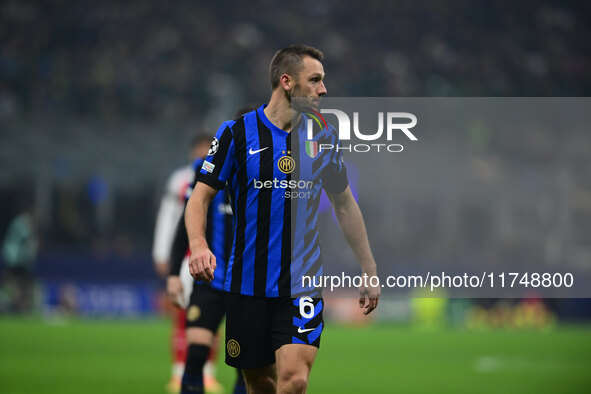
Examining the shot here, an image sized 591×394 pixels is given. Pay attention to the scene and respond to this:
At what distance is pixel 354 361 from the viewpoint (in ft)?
41.2

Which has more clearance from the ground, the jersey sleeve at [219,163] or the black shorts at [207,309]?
the jersey sleeve at [219,163]

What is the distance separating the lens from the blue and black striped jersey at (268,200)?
479cm

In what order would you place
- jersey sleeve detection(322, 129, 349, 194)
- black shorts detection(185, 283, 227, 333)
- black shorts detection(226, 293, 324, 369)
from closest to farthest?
black shorts detection(226, 293, 324, 369), jersey sleeve detection(322, 129, 349, 194), black shorts detection(185, 283, 227, 333)

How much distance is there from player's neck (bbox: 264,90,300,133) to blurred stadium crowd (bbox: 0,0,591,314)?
52.1 feet

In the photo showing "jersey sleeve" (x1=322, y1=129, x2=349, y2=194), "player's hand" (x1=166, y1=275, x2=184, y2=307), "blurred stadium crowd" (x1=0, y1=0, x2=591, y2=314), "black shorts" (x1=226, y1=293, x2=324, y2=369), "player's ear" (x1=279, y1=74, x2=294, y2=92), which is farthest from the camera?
"blurred stadium crowd" (x1=0, y1=0, x2=591, y2=314)

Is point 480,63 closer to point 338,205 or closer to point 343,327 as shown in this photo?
point 343,327

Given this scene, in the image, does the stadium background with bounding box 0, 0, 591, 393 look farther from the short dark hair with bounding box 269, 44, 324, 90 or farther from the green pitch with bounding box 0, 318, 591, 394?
the short dark hair with bounding box 269, 44, 324, 90

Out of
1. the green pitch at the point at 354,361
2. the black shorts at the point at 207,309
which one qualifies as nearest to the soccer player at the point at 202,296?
the black shorts at the point at 207,309

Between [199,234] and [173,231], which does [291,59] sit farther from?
[173,231]

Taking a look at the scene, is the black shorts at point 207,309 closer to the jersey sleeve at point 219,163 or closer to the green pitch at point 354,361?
the jersey sleeve at point 219,163

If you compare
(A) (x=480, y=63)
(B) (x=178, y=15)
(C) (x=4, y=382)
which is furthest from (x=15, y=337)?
(A) (x=480, y=63)

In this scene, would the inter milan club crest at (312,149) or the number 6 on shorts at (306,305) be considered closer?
the number 6 on shorts at (306,305)

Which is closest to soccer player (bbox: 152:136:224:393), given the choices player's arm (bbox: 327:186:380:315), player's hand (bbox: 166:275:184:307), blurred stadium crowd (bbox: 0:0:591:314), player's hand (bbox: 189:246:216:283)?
player's hand (bbox: 166:275:184:307)

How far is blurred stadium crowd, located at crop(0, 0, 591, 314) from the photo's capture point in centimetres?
2050
